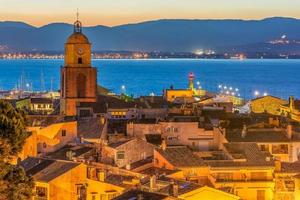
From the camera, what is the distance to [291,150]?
3428 cm

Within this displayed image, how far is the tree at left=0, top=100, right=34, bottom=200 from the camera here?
51.9 ft

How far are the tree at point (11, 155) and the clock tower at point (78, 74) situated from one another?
37229mm

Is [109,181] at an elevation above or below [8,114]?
below

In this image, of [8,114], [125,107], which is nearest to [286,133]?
[125,107]

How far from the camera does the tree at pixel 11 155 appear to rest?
1582cm

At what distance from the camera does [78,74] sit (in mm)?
54625

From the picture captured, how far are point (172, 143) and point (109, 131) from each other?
2.94m

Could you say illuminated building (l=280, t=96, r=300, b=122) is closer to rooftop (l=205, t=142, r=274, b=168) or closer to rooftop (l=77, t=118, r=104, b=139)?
rooftop (l=77, t=118, r=104, b=139)

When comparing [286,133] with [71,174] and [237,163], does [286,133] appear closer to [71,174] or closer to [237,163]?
[237,163]

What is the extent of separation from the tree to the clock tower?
1466 inches

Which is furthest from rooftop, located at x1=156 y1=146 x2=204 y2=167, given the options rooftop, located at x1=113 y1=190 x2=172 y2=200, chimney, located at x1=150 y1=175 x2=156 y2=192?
rooftop, located at x1=113 y1=190 x2=172 y2=200

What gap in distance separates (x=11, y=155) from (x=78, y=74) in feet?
127

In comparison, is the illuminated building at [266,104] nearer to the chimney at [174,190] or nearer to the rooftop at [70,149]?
the rooftop at [70,149]

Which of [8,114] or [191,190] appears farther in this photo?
[191,190]
